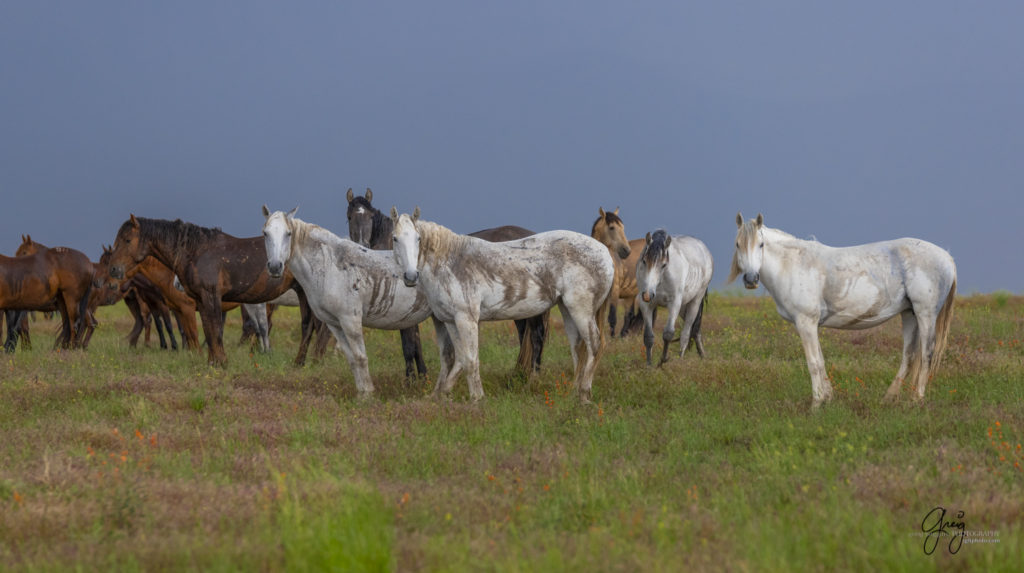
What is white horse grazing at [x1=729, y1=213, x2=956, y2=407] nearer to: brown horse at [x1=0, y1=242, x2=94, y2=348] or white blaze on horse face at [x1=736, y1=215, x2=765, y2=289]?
white blaze on horse face at [x1=736, y1=215, x2=765, y2=289]

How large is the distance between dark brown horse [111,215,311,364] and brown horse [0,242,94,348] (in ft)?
17.3

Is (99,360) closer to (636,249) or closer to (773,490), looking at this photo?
(636,249)

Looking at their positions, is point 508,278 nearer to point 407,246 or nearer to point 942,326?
point 407,246

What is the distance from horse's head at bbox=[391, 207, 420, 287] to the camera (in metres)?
9.66

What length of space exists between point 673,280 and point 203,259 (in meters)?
8.28

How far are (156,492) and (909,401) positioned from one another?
324 inches

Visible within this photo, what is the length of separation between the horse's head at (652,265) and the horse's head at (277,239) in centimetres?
570

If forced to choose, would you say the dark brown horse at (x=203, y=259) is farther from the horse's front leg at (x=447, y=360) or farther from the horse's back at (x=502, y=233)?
the horse's front leg at (x=447, y=360)

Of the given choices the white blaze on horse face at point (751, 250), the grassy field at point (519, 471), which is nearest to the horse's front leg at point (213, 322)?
the grassy field at point (519, 471)

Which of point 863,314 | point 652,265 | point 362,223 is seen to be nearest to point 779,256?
point 863,314

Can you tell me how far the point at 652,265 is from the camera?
13312 mm

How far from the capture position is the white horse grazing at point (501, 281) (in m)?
10.2

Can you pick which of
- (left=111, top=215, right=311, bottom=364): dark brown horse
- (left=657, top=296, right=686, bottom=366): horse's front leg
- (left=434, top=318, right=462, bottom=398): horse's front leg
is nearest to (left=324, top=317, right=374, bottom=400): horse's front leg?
(left=434, top=318, right=462, bottom=398): horse's front leg

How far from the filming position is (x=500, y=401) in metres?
10.5
